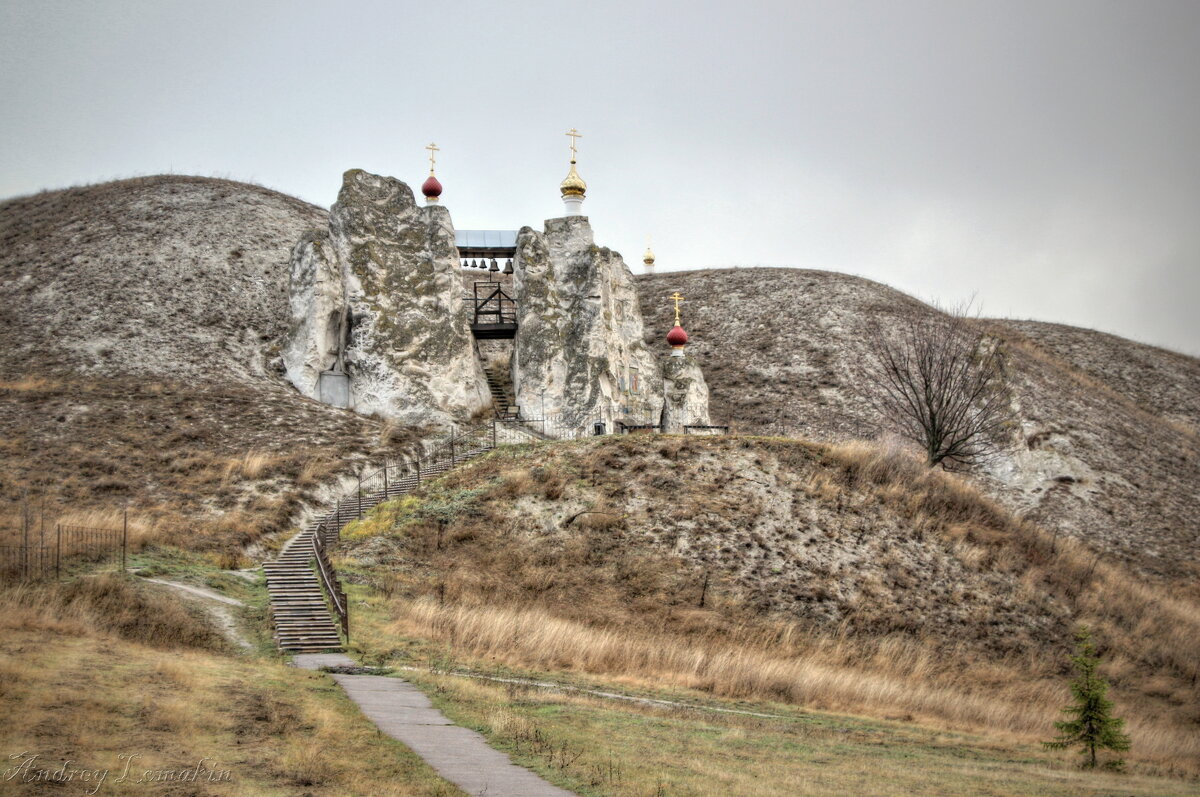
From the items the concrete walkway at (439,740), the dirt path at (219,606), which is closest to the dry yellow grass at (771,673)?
the dirt path at (219,606)

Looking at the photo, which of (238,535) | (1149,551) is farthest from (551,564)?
(1149,551)

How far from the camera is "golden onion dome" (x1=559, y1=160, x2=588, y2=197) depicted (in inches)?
2044

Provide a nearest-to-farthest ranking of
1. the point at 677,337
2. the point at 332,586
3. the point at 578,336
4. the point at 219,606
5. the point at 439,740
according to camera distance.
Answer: the point at 439,740 < the point at 219,606 < the point at 332,586 < the point at 578,336 < the point at 677,337

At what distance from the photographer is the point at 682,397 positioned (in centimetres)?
4756

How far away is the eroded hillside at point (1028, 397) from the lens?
1890 inches

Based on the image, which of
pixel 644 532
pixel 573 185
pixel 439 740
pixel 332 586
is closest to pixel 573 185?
pixel 573 185

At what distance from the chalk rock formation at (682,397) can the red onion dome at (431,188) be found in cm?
1365

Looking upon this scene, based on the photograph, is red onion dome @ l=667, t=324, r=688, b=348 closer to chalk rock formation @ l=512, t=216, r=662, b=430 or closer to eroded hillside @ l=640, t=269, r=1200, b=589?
chalk rock formation @ l=512, t=216, r=662, b=430

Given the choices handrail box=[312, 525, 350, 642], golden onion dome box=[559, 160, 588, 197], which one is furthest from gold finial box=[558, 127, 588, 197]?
handrail box=[312, 525, 350, 642]

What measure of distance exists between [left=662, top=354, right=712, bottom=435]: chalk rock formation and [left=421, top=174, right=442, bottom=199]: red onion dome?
537 inches

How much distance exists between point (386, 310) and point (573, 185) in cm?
1072

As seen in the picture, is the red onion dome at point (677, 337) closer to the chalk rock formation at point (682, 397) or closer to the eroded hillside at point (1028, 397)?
the chalk rock formation at point (682, 397)

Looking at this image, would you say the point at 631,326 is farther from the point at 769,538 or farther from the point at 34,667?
the point at 34,667

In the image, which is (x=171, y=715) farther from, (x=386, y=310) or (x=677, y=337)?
(x=677, y=337)
